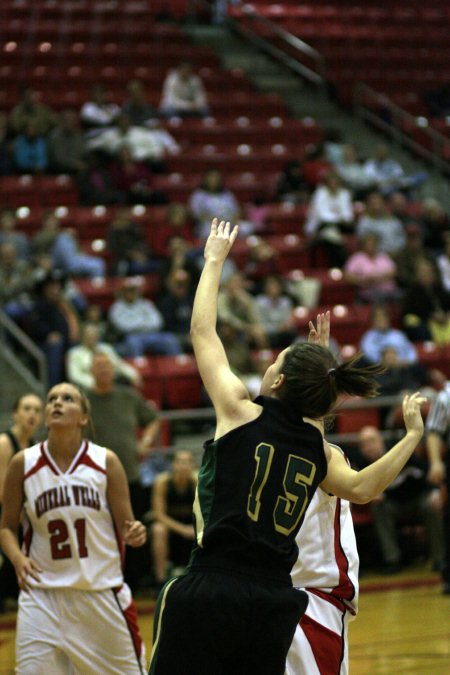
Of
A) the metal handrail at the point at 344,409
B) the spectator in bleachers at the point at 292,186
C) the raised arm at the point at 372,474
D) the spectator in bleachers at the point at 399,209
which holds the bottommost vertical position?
the metal handrail at the point at 344,409

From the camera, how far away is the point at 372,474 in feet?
11.9

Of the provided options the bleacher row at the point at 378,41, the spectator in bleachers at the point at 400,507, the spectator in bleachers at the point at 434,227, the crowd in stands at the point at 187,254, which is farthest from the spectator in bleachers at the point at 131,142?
the spectator in bleachers at the point at 400,507

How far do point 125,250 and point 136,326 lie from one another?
146 cm

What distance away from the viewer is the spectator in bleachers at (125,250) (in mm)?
13719

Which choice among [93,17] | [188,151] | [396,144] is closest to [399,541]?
[188,151]

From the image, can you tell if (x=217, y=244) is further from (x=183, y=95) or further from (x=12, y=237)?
(x=183, y=95)

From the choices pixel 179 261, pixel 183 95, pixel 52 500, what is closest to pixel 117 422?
pixel 52 500

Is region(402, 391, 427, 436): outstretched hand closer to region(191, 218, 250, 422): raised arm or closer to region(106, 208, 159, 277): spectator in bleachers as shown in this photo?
region(191, 218, 250, 422): raised arm

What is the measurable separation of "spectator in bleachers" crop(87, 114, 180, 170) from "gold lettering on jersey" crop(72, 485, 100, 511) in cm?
1062

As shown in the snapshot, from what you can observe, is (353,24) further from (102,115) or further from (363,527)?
(363,527)

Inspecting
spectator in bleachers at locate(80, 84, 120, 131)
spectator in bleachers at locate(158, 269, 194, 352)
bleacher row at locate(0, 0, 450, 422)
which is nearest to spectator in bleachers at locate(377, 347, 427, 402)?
bleacher row at locate(0, 0, 450, 422)

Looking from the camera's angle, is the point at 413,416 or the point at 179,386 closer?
the point at 413,416

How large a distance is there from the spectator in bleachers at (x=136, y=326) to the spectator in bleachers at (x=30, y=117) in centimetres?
342

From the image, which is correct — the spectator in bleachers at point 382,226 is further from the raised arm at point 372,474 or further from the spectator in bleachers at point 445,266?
the raised arm at point 372,474
